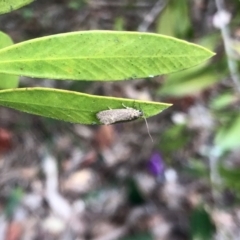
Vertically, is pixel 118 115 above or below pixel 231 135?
below

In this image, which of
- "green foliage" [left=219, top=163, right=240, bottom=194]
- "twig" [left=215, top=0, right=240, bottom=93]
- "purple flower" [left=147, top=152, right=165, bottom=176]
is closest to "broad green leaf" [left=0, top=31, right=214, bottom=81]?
"twig" [left=215, top=0, right=240, bottom=93]

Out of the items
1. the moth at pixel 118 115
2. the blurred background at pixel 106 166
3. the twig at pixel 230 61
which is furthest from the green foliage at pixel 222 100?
the moth at pixel 118 115

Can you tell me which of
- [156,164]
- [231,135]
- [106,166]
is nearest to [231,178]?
[231,135]

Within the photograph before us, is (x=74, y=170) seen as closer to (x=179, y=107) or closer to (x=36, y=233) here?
(x=36, y=233)

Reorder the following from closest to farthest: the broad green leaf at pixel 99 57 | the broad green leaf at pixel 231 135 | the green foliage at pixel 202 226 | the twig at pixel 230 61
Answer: the broad green leaf at pixel 99 57, the twig at pixel 230 61, the broad green leaf at pixel 231 135, the green foliage at pixel 202 226

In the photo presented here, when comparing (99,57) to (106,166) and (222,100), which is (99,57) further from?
(106,166)

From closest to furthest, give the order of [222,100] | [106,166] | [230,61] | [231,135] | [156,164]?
[230,61] → [231,135] → [222,100] → [156,164] → [106,166]

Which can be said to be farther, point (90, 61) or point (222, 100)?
point (222, 100)

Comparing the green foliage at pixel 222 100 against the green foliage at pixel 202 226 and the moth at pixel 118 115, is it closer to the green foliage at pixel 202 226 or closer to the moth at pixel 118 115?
the green foliage at pixel 202 226

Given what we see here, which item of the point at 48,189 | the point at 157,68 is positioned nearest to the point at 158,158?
the point at 48,189
